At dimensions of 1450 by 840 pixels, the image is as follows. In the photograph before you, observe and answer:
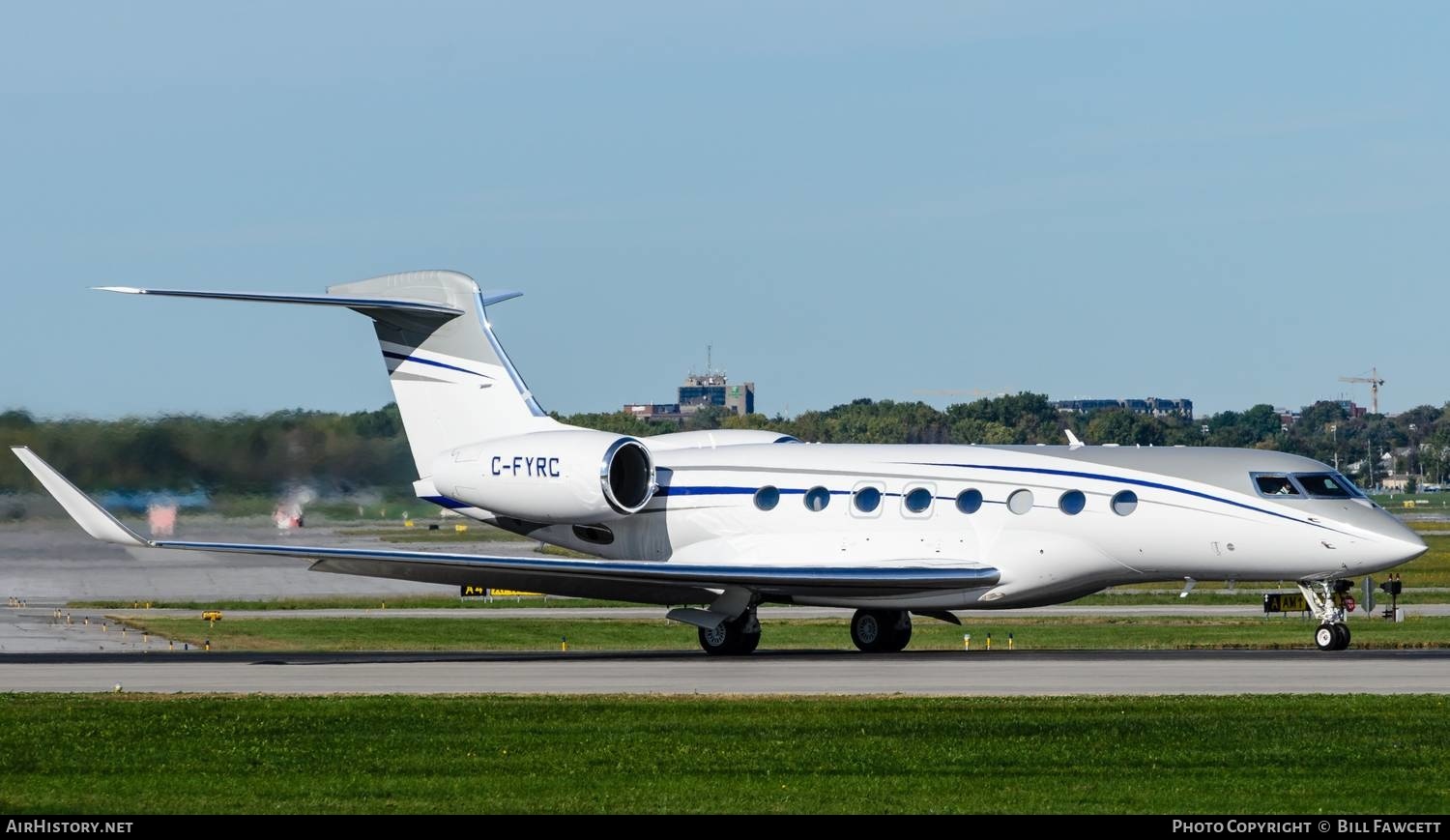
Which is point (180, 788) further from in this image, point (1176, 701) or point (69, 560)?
point (69, 560)

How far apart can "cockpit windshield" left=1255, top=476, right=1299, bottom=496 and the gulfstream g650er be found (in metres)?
0.04

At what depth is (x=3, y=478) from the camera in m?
36.9

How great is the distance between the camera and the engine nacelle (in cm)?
3108

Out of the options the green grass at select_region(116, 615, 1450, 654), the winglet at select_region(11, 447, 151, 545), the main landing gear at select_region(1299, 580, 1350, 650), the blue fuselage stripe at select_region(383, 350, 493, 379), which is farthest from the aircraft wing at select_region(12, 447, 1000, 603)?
the green grass at select_region(116, 615, 1450, 654)

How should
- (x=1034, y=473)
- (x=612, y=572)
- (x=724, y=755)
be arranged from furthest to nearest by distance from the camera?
(x=1034, y=473)
(x=612, y=572)
(x=724, y=755)

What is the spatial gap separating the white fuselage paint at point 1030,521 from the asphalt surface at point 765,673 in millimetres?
1316

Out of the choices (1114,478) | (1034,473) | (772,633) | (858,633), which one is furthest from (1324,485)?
(772,633)

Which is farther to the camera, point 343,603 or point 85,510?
point 343,603

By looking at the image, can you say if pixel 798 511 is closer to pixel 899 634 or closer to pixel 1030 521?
pixel 899 634

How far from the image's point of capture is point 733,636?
30.5 metres

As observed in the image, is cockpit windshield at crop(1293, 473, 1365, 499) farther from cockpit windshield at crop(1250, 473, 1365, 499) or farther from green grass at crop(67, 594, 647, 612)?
green grass at crop(67, 594, 647, 612)

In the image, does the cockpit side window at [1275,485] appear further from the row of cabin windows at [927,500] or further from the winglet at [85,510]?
the winglet at [85,510]

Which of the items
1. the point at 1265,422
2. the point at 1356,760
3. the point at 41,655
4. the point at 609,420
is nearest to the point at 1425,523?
the point at 609,420

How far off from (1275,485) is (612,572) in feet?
31.3
